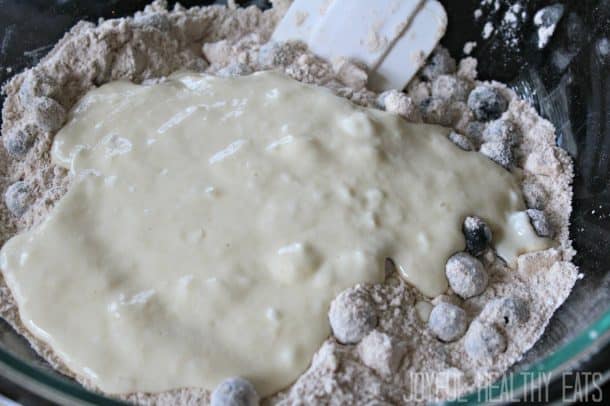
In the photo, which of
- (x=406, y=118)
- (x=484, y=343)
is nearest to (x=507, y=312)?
(x=484, y=343)

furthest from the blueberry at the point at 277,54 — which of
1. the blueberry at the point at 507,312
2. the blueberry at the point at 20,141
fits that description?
the blueberry at the point at 507,312

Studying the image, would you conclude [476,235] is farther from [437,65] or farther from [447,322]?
[437,65]

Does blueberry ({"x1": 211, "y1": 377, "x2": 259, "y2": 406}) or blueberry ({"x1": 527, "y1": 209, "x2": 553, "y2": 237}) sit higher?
blueberry ({"x1": 527, "y1": 209, "x2": 553, "y2": 237})

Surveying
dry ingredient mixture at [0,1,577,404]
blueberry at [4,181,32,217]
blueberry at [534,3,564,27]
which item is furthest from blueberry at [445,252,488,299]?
blueberry at [4,181,32,217]

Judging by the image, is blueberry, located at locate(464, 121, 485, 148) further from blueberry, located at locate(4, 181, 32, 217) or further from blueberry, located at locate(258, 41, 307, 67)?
blueberry, located at locate(4, 181, 32, 217)

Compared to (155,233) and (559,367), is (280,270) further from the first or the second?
(559,367)

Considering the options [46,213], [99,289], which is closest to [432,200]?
[99,289]

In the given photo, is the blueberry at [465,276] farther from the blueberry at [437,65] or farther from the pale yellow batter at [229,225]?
the blueberry at [437,65]
